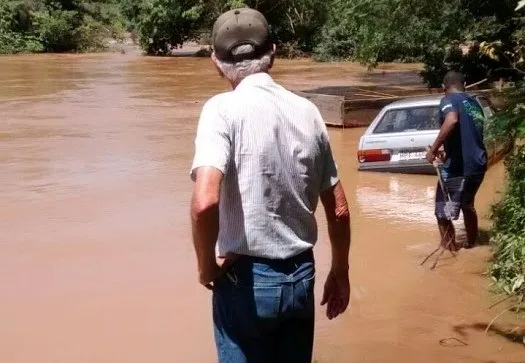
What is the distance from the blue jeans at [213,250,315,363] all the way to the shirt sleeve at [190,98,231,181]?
1.16 feet

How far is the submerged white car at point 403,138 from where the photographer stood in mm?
13281

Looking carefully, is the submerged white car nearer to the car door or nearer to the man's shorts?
the car door

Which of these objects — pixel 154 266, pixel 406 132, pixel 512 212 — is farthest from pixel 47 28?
pixel 512 212

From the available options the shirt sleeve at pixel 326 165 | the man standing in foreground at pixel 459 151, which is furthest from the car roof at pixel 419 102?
the shirt sleeve at pixel 326 165

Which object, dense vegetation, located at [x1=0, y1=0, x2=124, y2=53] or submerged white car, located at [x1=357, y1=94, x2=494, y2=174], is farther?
dense vegetation, located at [x1=0, y1=0, x2=124, y2=53]

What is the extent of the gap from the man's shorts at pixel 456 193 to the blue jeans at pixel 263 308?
5.54 metres

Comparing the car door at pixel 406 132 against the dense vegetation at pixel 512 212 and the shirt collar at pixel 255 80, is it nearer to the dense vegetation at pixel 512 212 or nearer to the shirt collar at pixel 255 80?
the dense vegetation at pixel 512 212

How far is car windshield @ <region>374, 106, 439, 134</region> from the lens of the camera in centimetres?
1341

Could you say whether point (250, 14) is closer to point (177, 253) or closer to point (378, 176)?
point (177, 253)

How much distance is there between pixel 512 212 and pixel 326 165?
12.1 ft

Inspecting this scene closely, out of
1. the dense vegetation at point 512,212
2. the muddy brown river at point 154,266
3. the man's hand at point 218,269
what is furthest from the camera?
the muddy brown river at point 154,266

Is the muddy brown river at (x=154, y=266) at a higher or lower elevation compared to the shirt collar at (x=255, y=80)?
lower

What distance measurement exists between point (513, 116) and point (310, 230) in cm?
246

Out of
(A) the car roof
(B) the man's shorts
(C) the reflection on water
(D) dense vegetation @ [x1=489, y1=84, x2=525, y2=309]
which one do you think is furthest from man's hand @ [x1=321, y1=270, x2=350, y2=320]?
(A) the car roof
